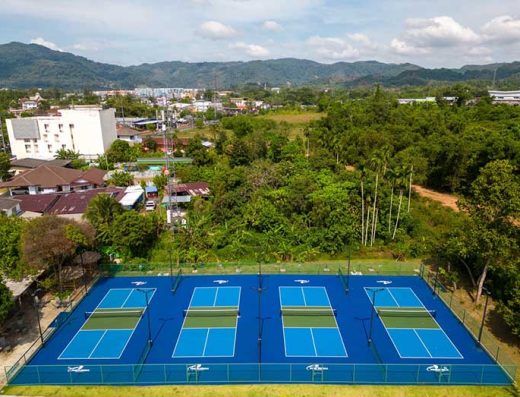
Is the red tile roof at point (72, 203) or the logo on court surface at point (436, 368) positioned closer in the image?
the logo on court surface at point (436, 368)

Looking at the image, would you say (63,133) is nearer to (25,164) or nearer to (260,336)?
(25,164)

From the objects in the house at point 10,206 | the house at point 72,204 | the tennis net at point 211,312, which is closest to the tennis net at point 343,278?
the tennis net at point 211,312

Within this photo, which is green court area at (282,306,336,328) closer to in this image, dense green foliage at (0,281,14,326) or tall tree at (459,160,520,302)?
tall tree at (459,160,520,302)

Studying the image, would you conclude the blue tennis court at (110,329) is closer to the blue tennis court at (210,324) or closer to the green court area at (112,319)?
the green court area at (112,319)

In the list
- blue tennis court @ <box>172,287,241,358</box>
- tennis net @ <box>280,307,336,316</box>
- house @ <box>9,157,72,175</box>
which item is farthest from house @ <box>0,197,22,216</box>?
tennis net @ <box>280,307,336,316</box>

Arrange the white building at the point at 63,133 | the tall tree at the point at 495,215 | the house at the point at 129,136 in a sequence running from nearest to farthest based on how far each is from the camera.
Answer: the tall tree at the point at 495,215 → the white building at the point at 63,133 → the house at the point at 129,136

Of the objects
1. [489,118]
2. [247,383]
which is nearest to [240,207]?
[247,383]
